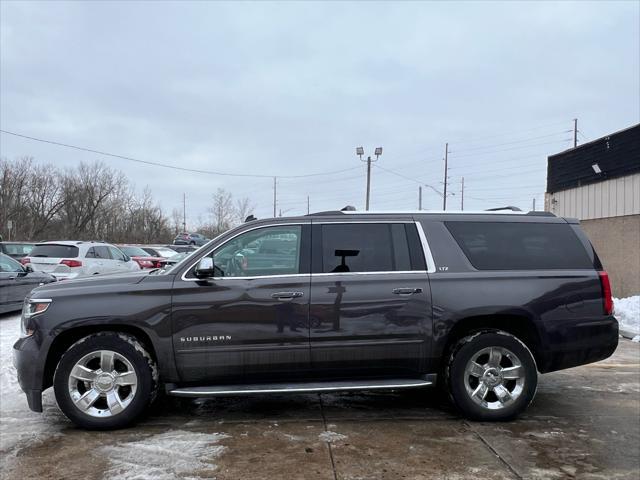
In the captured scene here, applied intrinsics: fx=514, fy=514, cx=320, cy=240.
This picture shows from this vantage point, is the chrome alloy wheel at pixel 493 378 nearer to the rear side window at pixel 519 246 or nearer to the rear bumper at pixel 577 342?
the rear bumper at pixel 577 342

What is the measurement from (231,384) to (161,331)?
2.52 ft

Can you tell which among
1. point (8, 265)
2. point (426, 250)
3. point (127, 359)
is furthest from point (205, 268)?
point (8, 265)

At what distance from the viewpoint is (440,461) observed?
3.82 meters

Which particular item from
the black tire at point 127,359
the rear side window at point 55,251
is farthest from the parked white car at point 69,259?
the black tire at point 127,359

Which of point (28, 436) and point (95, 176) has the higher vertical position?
point (95, 176)

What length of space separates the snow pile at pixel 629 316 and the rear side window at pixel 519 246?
5.18 meters

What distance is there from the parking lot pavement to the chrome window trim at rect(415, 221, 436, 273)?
55.3 inches

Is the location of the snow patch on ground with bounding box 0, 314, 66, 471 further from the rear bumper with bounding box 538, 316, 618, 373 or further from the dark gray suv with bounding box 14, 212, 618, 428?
the rear bumper with bounding box 538, 316, 618, 373

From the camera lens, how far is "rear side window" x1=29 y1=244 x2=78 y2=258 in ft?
46.4

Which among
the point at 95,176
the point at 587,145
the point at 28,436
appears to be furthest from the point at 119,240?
the point at 28,436

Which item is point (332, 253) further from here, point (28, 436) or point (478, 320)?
point (28, 436)

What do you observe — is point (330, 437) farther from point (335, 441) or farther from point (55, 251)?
point (55, 251)

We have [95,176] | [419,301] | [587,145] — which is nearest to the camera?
[419,301]

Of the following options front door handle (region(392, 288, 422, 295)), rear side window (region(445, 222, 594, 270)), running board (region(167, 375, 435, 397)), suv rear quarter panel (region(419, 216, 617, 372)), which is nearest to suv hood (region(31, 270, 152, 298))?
running board (region(167, 375, 435, 397))
